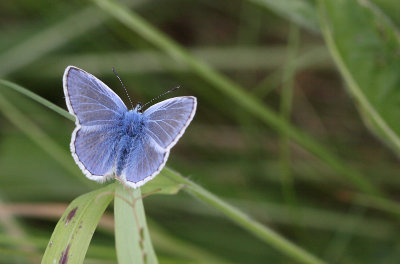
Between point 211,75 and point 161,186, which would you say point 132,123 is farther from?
point 211,75

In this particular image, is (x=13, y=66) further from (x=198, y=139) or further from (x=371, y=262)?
(x=371, y=262)

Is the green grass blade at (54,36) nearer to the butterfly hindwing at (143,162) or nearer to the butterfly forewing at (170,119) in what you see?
the butterfly forewing at (170,119)

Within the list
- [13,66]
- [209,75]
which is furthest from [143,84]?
[209,75]

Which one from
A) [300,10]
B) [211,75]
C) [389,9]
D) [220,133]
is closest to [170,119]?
[211,75]

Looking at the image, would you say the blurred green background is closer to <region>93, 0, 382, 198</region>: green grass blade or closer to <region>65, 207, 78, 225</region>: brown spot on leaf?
<region>93, 0, 382, 198</region>: green grass blade

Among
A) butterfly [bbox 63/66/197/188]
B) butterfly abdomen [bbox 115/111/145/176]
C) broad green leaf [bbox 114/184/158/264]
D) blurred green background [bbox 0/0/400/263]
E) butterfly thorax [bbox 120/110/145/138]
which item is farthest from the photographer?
blurred green background [bbox 0/0/400/263]

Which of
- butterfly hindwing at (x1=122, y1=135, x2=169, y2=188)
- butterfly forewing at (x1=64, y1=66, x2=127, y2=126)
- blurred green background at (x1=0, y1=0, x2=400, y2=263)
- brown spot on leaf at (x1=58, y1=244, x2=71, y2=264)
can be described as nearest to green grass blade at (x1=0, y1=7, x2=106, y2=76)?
blurred green background at (x1=0, y1=0, x2=400, y2=263)

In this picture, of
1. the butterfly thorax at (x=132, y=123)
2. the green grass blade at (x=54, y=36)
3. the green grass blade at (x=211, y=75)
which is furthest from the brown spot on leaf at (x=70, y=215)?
the green grass blade at (x=54, y=36)
